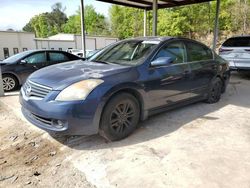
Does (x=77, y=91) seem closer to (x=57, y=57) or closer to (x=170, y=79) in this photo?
(x=170, y=79)

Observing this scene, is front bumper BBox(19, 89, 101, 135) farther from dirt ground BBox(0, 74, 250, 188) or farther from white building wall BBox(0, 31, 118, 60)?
white building wall BBox(0, 31, 118, 60)

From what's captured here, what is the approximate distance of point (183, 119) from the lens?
13.5 ft

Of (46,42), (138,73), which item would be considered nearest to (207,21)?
(46,42)

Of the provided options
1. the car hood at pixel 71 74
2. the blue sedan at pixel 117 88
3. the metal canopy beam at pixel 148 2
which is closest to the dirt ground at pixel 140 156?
the blue sedan at pixel 117 88

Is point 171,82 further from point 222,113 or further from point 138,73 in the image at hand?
point 222,113

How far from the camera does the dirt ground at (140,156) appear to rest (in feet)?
7.80

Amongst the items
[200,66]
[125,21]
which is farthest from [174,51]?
[125,21]

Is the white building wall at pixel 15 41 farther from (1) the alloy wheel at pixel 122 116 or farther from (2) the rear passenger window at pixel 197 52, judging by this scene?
(1) the alloy wheel at pixel 122 116

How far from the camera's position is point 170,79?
3.79 meters

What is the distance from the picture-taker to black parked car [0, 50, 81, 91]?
6.45 meters

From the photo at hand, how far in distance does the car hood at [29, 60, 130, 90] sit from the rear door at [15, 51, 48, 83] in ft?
11.9

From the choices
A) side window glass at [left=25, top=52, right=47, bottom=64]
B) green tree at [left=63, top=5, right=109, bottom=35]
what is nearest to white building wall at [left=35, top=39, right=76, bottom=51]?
green tree at [left=63, top=5, right=109, bottom=35]

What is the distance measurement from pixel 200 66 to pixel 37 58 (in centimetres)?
491

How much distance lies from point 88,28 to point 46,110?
182ft
